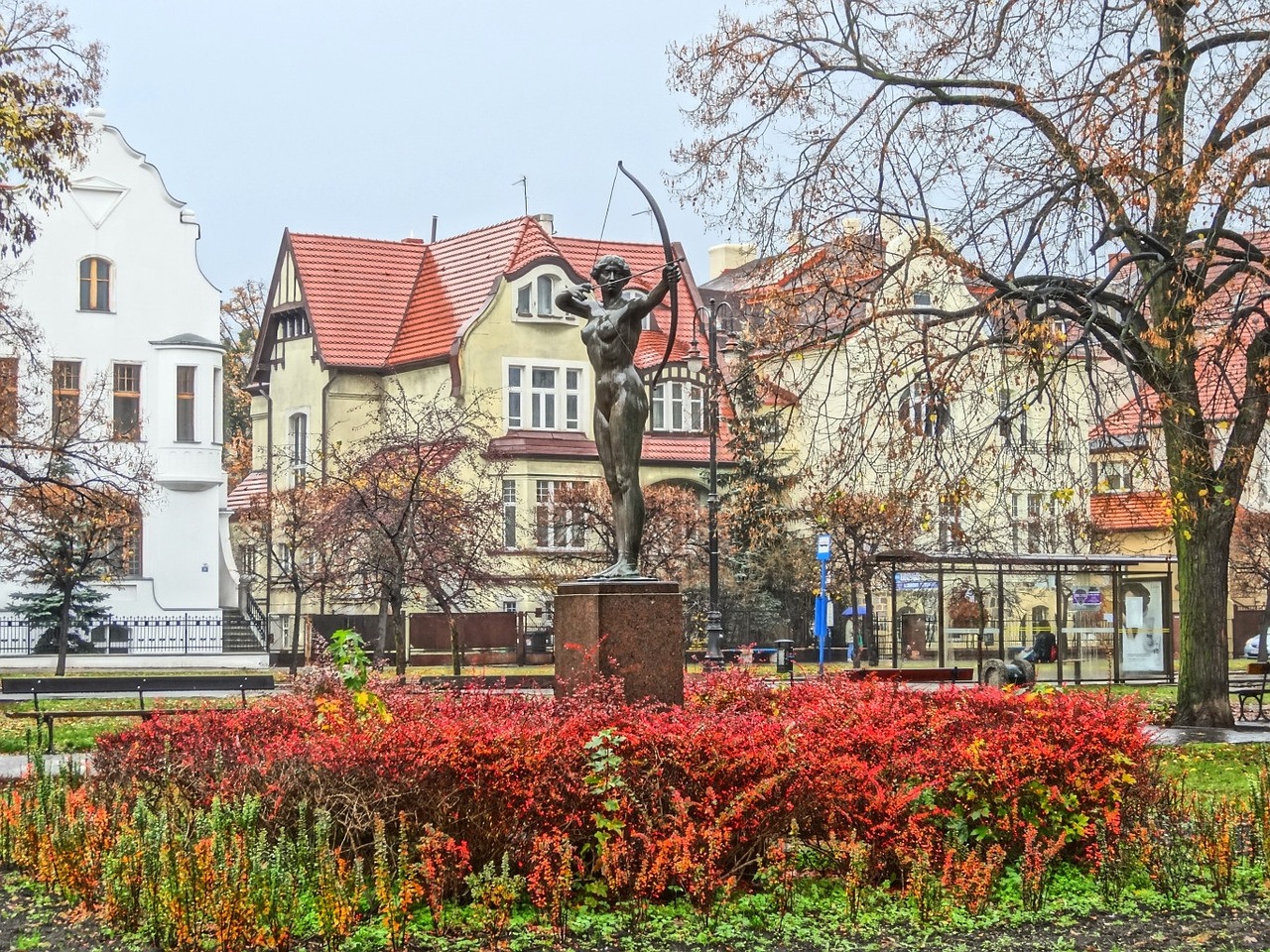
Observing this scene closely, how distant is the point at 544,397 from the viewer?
54344 millimetres

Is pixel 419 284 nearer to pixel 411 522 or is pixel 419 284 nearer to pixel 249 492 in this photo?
pixel 249 492

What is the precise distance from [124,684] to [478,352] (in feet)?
95.0

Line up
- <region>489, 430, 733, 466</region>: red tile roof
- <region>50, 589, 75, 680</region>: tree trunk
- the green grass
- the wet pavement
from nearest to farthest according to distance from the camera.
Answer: the green grass
the wet pavement
<region>50, 589, 75, 680</region>: tree trunk
<region>489, 430, 733, 466</region>: red tile roof

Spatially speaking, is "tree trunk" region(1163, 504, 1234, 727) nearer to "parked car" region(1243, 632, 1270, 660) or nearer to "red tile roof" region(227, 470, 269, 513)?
"parked car" region(1243, 632, 1270, 660)

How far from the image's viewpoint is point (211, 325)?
161ft

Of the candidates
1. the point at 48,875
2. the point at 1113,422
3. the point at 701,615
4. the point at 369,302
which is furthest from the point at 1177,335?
the point at 369,302

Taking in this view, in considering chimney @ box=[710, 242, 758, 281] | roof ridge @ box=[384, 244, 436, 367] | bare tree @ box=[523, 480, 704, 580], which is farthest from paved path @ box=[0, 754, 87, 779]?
chimney @ box=[710, 242, 758, 281]

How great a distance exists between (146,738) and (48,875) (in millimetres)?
2133

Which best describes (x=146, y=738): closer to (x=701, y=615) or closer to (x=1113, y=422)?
(x=1113, y=422)

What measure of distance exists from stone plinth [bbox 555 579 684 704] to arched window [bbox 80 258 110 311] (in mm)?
36591

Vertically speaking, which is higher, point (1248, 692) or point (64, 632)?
point (64, 632)

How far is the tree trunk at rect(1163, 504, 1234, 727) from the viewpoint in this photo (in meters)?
22.3

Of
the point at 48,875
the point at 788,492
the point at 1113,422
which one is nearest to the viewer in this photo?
the point at 48,875

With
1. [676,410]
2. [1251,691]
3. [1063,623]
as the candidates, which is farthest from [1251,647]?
[1251,691]
